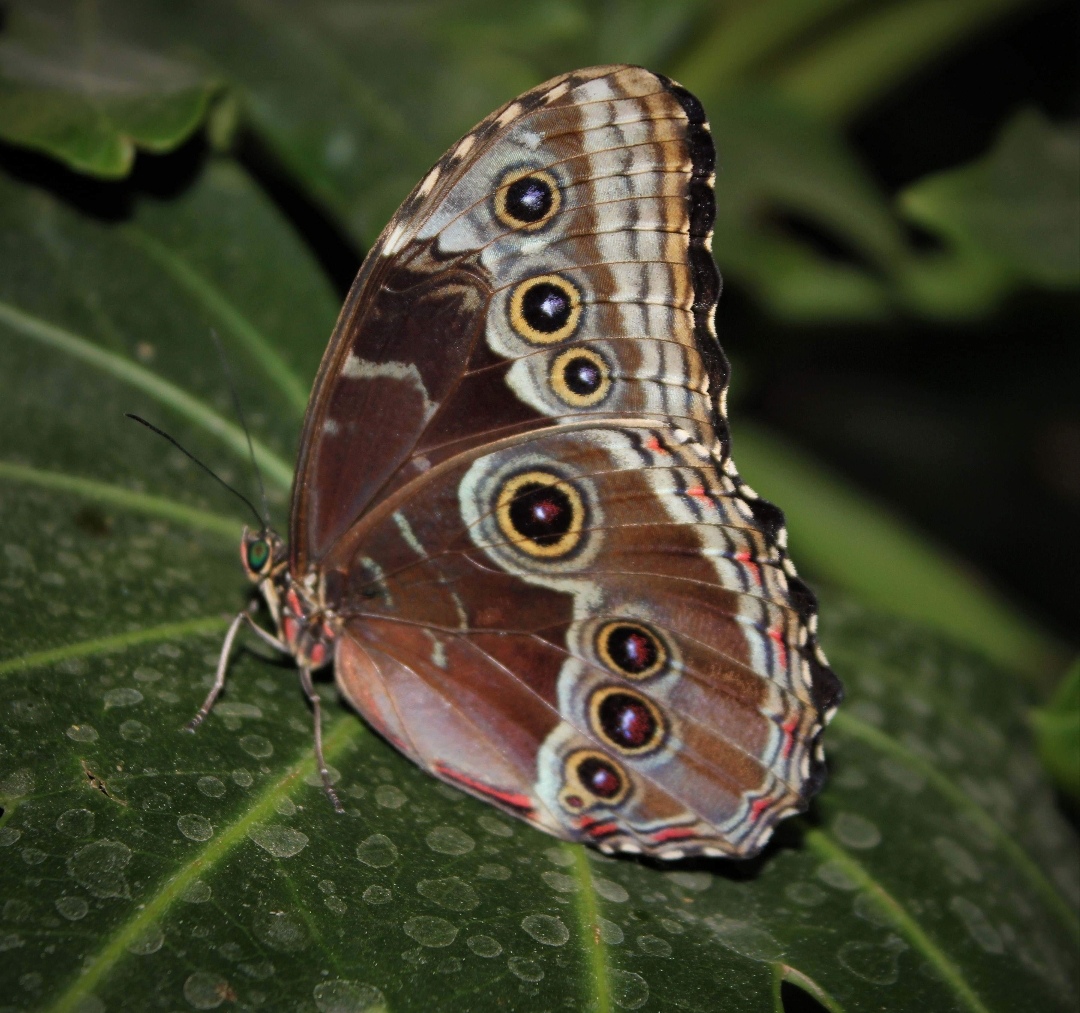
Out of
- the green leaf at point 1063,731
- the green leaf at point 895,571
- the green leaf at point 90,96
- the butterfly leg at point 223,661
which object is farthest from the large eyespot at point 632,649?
the green leaf at point 90,96

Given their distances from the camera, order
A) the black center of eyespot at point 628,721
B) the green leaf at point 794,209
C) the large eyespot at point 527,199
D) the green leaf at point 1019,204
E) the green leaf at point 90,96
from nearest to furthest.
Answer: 1. the large eyespot at point 527,199
2. the black center of eyespot at point 628,721
3. the green leaf at point 90,96
4. the green leaf at point 1019,204
5. the green leaf at point 794,209

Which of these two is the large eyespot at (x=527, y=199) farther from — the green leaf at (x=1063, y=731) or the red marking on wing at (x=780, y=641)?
the green leaf at (x=1063, y=731)

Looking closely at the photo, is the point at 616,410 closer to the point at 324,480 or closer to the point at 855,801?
the point at 324,480

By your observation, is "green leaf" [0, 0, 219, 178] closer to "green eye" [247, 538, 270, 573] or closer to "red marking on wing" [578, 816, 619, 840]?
"green eye" [247, 538, 270, 573]

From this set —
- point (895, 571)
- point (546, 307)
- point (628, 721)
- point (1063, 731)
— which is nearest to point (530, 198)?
point (546, 307)

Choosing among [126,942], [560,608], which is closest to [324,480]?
[560,608]

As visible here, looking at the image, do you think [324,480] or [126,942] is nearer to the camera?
[126,942]

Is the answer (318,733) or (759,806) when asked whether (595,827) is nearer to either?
(759,806)
